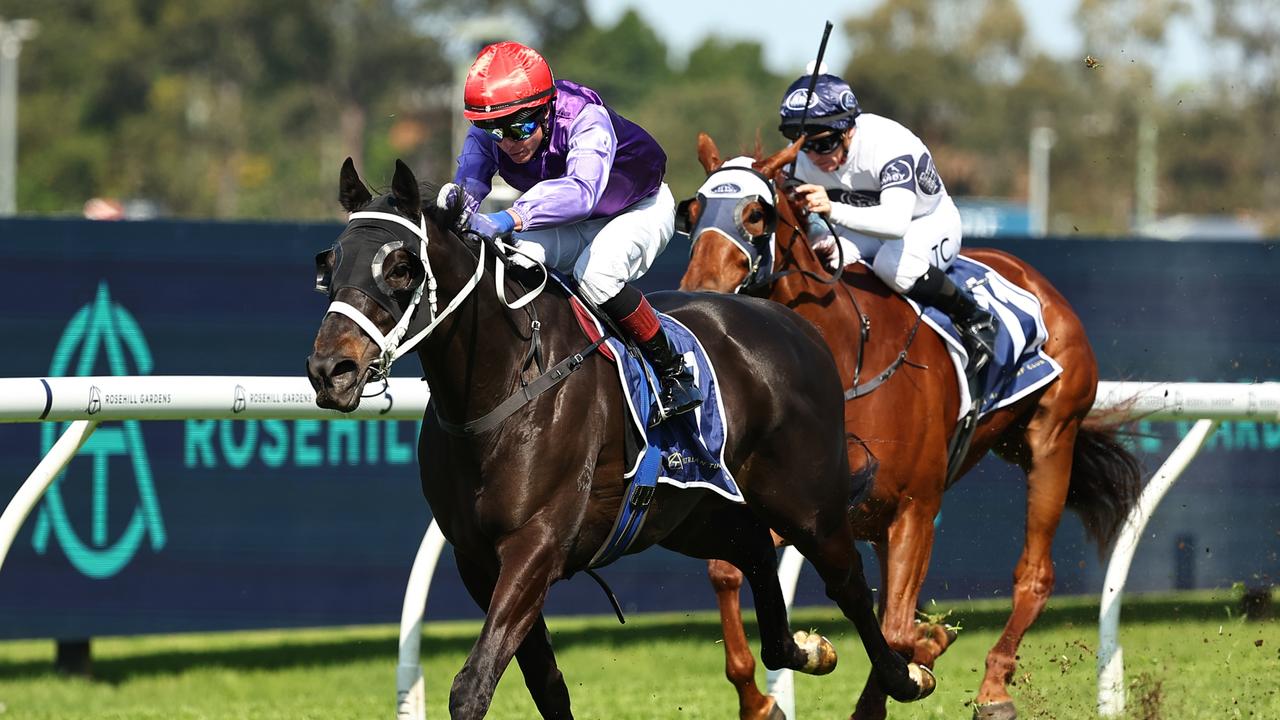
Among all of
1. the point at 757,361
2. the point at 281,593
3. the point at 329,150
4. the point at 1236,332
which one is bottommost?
the point at 329,150

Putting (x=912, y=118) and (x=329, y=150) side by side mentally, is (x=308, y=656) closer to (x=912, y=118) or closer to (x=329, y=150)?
(x=329, y=150)

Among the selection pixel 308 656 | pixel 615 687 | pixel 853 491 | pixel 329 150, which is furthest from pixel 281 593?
pixel 329 150

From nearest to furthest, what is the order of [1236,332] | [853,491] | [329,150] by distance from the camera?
1. [853,491]
2. [1236,332]
3. [329,150]

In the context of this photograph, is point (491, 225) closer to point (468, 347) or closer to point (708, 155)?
point (468, 347)

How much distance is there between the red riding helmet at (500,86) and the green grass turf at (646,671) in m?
2.41

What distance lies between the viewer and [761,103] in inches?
1907

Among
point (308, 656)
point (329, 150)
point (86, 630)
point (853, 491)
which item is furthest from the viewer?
point (329, 150)

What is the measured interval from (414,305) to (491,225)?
0.37 m

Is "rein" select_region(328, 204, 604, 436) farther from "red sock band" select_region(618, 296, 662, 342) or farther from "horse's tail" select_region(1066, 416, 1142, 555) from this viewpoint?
"horse's tail" select_region(1066, 416, 1142, 555)

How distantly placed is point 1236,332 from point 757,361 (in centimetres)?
398

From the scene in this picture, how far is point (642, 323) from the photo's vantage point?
435 cm

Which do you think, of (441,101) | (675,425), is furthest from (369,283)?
(441,101)

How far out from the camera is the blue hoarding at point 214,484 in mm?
6441

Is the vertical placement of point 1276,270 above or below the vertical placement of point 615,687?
above
